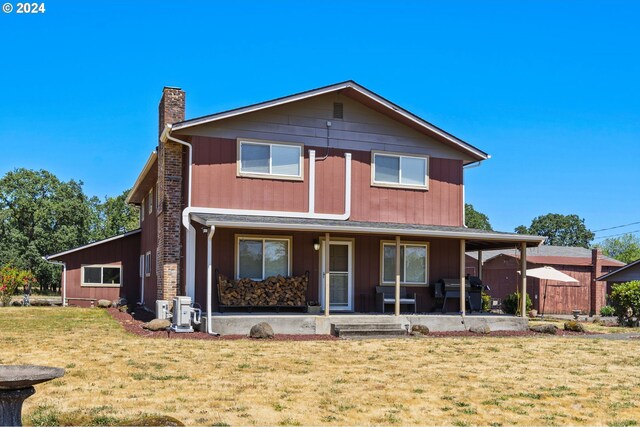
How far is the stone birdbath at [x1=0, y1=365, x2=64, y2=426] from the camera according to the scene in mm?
5430

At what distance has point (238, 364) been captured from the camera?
429 inches

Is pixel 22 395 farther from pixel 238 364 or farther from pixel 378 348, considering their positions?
pixel 378 348

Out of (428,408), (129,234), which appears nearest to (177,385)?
(428,408)

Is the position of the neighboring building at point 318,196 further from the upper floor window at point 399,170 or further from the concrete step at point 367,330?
the concrete step at point 367,330

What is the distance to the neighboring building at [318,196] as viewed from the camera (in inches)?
680

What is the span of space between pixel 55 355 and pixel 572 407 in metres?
8.38

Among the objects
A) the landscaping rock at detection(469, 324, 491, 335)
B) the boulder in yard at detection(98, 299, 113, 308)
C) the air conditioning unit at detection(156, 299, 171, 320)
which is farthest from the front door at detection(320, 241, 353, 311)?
the boulder in yard at detection(98, 299, 113, 308)

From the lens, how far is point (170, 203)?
1830 centimetres

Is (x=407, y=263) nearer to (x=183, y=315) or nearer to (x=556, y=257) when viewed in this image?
(x=183, y=315)

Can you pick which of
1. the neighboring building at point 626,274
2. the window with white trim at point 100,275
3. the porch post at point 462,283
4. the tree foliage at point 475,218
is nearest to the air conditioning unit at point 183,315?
the porch post at point 462,283

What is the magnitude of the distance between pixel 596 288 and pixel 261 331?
23.1 metres

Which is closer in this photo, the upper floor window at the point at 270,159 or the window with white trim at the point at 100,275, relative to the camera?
the upper floor window at the point at 270,159

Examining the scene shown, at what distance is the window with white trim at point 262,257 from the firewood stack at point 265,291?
1.34ft

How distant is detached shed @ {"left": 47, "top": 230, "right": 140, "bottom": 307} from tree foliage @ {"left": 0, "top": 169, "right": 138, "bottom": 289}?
24.3 m
